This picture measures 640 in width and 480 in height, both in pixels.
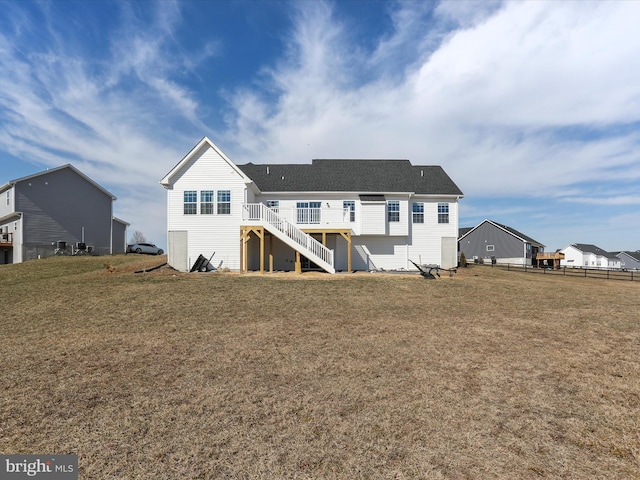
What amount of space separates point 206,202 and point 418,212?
15.3m

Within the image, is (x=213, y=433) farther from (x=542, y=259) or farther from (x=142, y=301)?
(x=542, y=259)

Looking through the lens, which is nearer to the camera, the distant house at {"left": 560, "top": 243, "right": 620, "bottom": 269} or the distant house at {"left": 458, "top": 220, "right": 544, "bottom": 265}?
the distant house at {"left": 458, "top": 220, "right": 544, "bottom": 265}

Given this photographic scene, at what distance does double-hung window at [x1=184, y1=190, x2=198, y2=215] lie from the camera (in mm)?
21281

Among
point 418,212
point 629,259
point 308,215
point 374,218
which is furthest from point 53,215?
point 629,259

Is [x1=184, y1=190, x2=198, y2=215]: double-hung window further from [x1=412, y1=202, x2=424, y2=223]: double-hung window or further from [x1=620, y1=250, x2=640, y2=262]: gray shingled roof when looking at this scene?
[x1=620, y1=250, x2=640, y2=262]: gray shingled roof

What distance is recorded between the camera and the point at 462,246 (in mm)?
52719

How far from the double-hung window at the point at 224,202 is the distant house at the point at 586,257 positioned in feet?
239

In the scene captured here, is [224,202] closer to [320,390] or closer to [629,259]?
[320,390]
